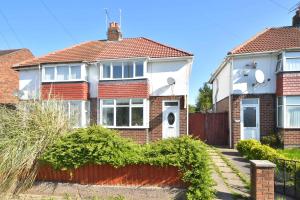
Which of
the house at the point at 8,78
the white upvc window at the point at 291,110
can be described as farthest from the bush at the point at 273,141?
the house at the point at 8,78

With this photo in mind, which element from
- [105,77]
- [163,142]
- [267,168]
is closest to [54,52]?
[105,77]

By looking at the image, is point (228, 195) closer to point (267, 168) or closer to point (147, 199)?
point (267, 168)

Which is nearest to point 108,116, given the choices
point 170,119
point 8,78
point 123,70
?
point 123,70

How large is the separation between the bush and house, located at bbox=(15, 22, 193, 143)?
461cm

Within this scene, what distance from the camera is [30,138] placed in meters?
8.80

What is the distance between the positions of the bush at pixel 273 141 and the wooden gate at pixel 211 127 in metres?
3.39

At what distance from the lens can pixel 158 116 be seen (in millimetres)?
19188

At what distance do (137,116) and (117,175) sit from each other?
11167 mm

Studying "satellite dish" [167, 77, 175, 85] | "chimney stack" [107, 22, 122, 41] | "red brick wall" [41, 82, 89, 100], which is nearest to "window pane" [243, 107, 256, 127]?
"satellite dish" [167, 77, 175, 85]

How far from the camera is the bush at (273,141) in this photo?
1738cm

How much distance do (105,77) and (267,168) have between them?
14.2 meters

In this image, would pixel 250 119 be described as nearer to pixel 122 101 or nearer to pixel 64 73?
pixel 122 101

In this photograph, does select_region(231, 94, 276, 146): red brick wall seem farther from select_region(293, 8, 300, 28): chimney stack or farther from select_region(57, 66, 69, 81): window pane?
select_region(57, 66, 69, 81): window pane

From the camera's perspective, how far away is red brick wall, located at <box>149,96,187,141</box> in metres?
18.9
